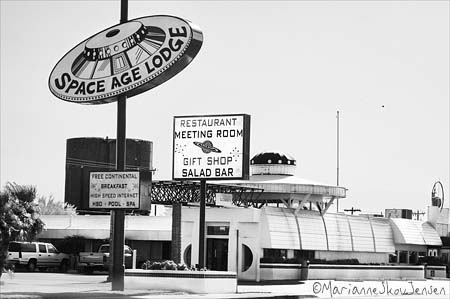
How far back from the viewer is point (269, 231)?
54.4 m

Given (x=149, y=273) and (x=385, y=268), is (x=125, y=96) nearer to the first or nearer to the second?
(x=149, y=273)

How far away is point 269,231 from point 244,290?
11.7 m

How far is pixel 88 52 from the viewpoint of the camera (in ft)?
127

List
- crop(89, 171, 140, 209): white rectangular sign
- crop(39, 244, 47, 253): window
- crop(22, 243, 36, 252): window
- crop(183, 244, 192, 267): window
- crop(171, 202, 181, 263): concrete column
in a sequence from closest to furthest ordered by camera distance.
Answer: crop(89, 171, 140, 209): white rectangular sign → crop(171, 202, 181, 263): concrete column → crop(183, 244, 192, 267): window → crop(22, 243, 36, 252): window → crop(39, 244, 47, 253): window

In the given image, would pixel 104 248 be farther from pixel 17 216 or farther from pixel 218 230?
pixel 17 216

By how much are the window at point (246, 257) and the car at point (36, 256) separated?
1234 centimetres

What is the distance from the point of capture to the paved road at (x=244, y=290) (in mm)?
34366

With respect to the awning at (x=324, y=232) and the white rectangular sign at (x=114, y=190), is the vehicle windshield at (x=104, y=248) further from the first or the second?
the white rectangular sign at (x=114, y=190)

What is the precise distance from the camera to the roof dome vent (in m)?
61.5

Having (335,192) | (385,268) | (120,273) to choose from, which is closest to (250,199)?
(335,192)

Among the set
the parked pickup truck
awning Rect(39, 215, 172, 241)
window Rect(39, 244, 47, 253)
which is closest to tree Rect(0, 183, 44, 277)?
the parked pickup truck

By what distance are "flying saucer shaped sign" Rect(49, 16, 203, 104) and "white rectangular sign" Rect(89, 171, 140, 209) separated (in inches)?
119

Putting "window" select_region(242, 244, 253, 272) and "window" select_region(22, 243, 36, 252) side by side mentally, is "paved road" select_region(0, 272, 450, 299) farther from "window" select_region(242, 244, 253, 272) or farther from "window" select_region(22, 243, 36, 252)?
"window" select_region(22, 243, 36, 252)

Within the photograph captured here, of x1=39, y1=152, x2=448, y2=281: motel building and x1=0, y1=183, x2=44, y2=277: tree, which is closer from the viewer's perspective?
x1=0, y1=183, x2=44, y2=277: tree
